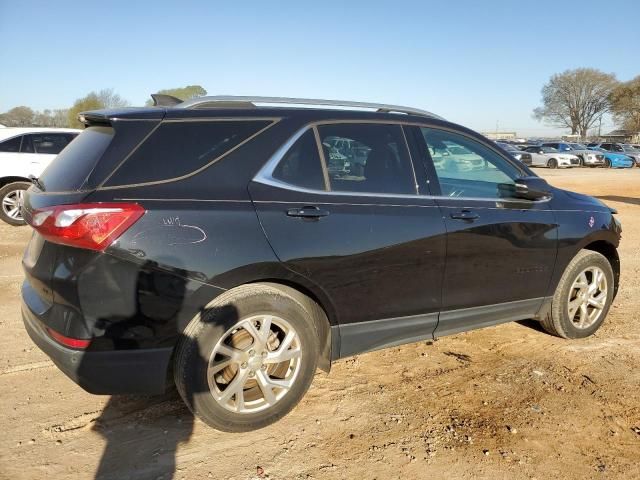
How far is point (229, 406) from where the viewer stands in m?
2.83

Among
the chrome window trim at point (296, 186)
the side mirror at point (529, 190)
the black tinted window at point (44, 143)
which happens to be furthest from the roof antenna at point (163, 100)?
the black tinted window at point (44, 143)

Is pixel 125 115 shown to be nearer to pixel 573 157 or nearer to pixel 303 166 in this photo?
pixel 303 166

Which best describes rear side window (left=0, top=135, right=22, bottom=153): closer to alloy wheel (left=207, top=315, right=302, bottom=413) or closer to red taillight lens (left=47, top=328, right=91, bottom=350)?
red taillight lens (left=47, top=328, right=91, bottom=350)

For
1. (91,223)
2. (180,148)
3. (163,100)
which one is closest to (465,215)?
(180,148)

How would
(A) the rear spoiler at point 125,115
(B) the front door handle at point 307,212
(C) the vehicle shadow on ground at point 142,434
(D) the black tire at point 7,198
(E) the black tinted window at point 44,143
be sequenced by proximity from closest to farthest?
1. (C) the vehicle shadow on ground at point 142,434
2. (A) the rear spoiler at point 125,115
3. (B) the front door handle at point 307,212
4. (D) the black tire at point 7,198
5. (E) the black tinted window at point 44,143

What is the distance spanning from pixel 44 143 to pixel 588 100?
79.0 metres

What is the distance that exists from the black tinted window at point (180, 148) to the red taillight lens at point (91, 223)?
0.54 ft

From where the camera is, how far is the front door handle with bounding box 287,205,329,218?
9.45 feet

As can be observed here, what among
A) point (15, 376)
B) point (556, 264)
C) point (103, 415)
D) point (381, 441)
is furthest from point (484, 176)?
point (15, 376)

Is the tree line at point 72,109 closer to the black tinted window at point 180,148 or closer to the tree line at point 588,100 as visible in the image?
the black tinted window at point 180,148

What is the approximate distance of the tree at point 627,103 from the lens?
65.8 meters

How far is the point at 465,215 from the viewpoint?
11.4 ft

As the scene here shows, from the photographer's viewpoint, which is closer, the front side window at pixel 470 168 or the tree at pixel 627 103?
the front side window at pixel 470 168

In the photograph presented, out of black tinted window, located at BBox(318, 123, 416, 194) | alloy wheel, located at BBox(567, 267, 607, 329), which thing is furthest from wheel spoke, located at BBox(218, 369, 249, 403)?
alloy wheel, located at BBox(567, 267, 607, 329)
